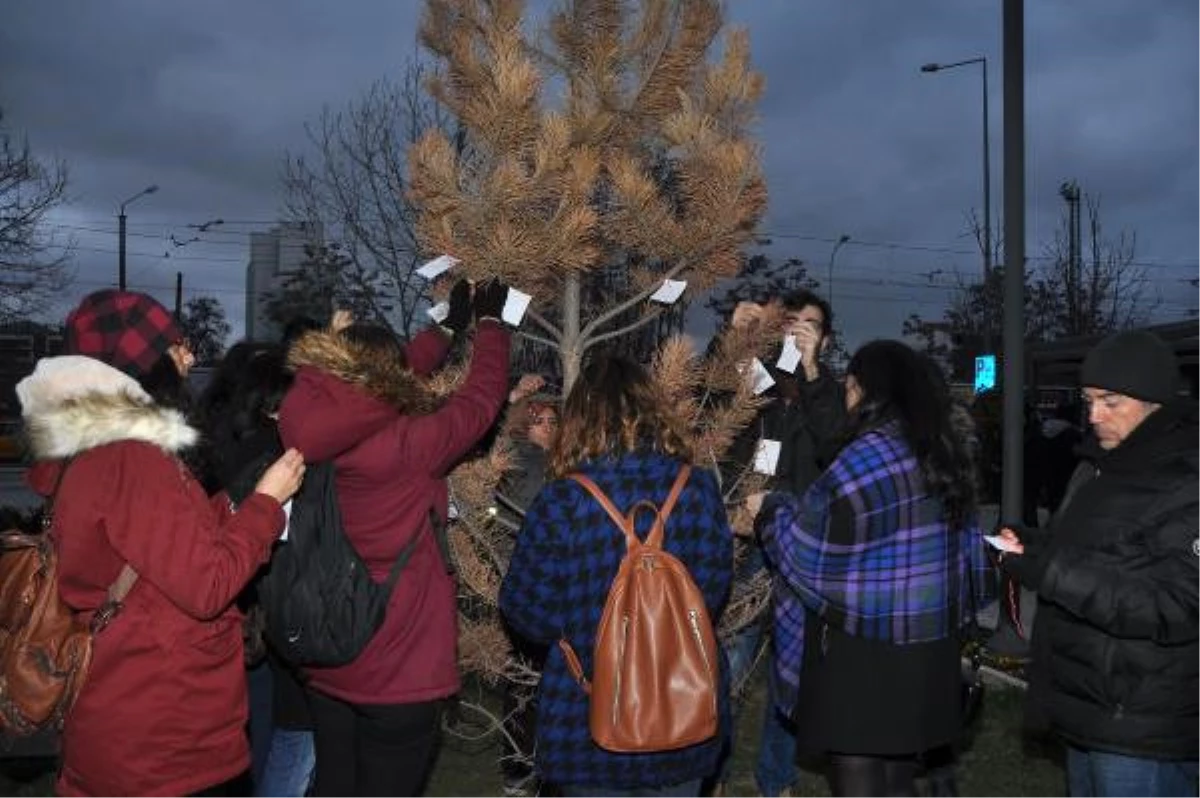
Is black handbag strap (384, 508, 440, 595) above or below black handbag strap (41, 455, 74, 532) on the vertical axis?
below

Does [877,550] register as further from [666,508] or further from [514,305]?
[514,305]

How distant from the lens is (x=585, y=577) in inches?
119

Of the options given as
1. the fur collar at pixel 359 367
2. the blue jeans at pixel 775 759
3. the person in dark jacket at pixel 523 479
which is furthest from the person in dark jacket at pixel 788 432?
the fur collar at pixel 359 367

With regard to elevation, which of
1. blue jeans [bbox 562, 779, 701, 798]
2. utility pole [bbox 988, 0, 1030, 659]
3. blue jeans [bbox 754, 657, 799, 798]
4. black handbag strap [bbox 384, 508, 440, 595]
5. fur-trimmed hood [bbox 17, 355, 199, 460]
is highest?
utility pole [bbox 988, 0, 1030, 659]

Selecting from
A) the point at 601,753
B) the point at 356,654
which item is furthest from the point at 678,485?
the point at 356,654

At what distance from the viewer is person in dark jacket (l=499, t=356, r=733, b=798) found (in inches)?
119

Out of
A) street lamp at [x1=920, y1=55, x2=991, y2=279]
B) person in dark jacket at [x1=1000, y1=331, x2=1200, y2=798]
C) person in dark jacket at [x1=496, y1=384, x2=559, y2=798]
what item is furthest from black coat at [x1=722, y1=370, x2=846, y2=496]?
street lamp at [x1=920, y1=55, x2=991, y2=279]

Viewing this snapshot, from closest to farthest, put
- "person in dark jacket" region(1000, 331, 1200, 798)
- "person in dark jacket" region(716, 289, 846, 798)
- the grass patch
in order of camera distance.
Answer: "person in dark jacket" region(1000, 331, 1200, 798) → "person in dark jacket" region(716, 289, 846, 798) → the grass patch

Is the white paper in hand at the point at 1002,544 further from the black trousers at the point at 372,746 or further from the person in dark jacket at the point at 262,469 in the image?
the person in dark jacket at the point at 262,469

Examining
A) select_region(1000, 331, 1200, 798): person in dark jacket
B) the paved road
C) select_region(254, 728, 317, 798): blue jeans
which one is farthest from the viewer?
the paved road

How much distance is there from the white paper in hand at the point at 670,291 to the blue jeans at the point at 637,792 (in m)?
1.74

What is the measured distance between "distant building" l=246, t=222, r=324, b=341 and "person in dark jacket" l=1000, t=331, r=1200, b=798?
32.9 ft

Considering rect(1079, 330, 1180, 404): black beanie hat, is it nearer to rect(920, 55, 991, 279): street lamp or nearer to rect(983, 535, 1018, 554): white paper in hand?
rect(983, 535, 1018, 554): white paper in hand

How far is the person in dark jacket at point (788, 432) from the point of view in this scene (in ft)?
14.3
